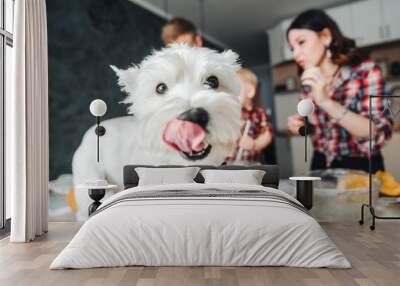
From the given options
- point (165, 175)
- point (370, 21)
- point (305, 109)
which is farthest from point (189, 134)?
point (370, 21)

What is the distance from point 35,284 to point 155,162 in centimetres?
239

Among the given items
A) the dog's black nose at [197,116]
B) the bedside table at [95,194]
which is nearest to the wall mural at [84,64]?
the bedside table at [95,194]

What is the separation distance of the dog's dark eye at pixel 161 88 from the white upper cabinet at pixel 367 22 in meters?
2.11

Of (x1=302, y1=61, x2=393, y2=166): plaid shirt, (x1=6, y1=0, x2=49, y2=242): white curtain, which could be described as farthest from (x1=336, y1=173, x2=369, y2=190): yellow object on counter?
(x1=6, y1=0, x2=49, y2=242): white curtain

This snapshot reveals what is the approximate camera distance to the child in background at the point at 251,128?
5.10 meters

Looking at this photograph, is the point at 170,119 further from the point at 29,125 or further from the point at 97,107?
the point at 29,125

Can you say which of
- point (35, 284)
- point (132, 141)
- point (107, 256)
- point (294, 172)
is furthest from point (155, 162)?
point (35, 284)

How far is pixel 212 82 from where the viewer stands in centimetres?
494

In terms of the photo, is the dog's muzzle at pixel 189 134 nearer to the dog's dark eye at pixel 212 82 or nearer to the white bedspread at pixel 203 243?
the dog's dark eye at pixel 212 82

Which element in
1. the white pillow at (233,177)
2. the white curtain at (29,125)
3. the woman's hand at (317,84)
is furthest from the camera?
the woman's hand at (317,84)

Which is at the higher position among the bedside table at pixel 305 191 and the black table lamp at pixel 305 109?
the black table lamp at pixel 305 109

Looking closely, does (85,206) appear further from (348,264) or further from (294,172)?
(348,264)

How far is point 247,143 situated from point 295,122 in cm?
57

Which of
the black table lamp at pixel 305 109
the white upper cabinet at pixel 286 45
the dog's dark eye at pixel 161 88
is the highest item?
the white upper cabinet at pixel 286 45
